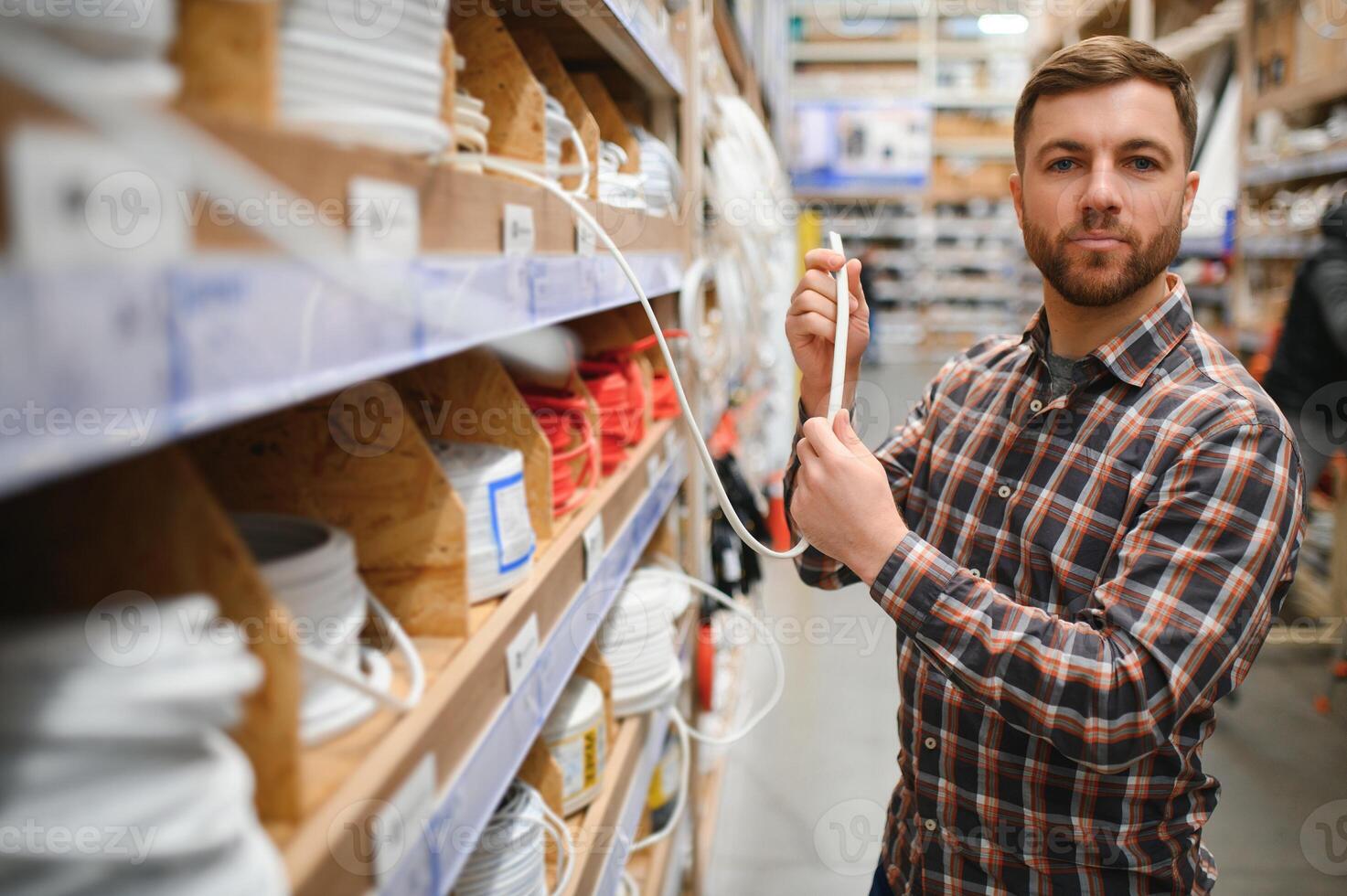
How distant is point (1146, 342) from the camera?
46.3 inches

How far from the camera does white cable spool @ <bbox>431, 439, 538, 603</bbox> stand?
947 millimetres

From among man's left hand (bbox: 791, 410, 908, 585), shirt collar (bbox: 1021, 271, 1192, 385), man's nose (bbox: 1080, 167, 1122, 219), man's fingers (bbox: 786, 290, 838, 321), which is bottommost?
man's left hand (bbox: 791, 410, 908, 585)

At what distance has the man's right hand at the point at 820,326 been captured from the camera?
4.23 ft

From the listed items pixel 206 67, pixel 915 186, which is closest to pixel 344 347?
pixel 206 67

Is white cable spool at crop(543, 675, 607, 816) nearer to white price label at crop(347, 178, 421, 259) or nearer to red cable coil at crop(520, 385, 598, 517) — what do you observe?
red cable coil at crop(520, 385, 598, 517)

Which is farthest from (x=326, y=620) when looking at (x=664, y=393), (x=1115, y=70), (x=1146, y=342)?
(x=664, y=393)

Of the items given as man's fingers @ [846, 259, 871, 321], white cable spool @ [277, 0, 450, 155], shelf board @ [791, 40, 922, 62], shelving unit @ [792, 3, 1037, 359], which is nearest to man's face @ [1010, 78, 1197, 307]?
man's fingers @ [846, 259, 871, 321]

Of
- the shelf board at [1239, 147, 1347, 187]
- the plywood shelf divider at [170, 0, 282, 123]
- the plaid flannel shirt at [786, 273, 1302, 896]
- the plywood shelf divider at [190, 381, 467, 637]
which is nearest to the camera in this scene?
the plywood shelf divider at [170, 0, 282, 123]

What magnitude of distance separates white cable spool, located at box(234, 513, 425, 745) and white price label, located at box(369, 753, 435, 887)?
0.17 feet

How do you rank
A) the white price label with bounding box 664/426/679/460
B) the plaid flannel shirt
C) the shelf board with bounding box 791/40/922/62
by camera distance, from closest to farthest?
the plaid flannel shirt < the white price label with bounding box 664/426/679/460 < the shelf board with bounding box 791/40/922/62

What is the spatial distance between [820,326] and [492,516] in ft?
1.77

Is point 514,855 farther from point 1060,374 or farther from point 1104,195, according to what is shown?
point 1104,195

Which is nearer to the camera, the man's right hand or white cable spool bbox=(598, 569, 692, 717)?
the man's right hand

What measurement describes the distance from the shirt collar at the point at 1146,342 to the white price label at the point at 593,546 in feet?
2.13
